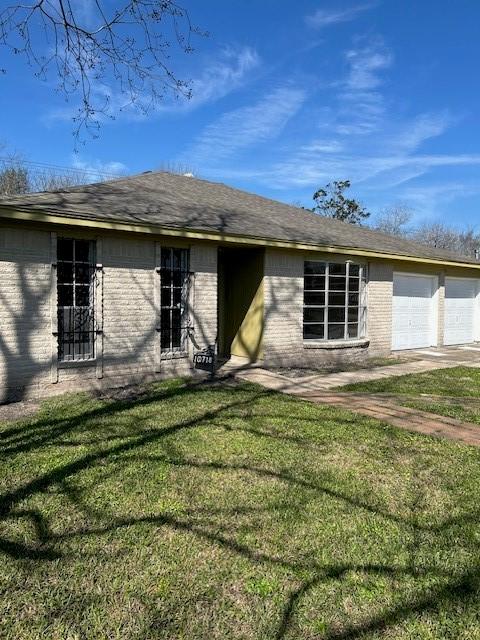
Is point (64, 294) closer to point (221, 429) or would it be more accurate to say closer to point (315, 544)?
point (221, 429)

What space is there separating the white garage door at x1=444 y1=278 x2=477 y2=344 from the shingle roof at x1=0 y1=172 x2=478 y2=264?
40.3 inches

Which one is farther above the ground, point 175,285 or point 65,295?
point 175,285

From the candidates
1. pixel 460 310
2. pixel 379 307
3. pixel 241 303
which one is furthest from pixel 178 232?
pixel 460 310

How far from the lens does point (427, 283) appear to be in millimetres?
15125

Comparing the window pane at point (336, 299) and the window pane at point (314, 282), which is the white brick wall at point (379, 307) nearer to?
the window pane at point (336, 299)

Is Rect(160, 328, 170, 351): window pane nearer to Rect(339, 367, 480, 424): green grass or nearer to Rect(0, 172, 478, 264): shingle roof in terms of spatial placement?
Rect(0, 172, 478, 264): shingle roof

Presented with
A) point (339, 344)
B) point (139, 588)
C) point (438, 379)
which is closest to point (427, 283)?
point (339, 344)

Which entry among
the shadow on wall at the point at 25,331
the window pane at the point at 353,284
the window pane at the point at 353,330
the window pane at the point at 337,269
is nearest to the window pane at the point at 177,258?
the shadow on wall at the point at 25,331

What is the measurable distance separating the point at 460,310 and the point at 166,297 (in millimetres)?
11491

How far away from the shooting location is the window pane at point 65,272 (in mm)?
7789

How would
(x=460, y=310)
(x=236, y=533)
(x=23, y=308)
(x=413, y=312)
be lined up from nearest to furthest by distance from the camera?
(x=236, y=533), (x=23, y=308), (x=413, y=312), (x=460, y=310)

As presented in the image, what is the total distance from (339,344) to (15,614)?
989 cm

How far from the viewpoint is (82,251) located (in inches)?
316

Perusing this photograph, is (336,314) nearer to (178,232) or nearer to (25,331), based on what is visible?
(178,232)
